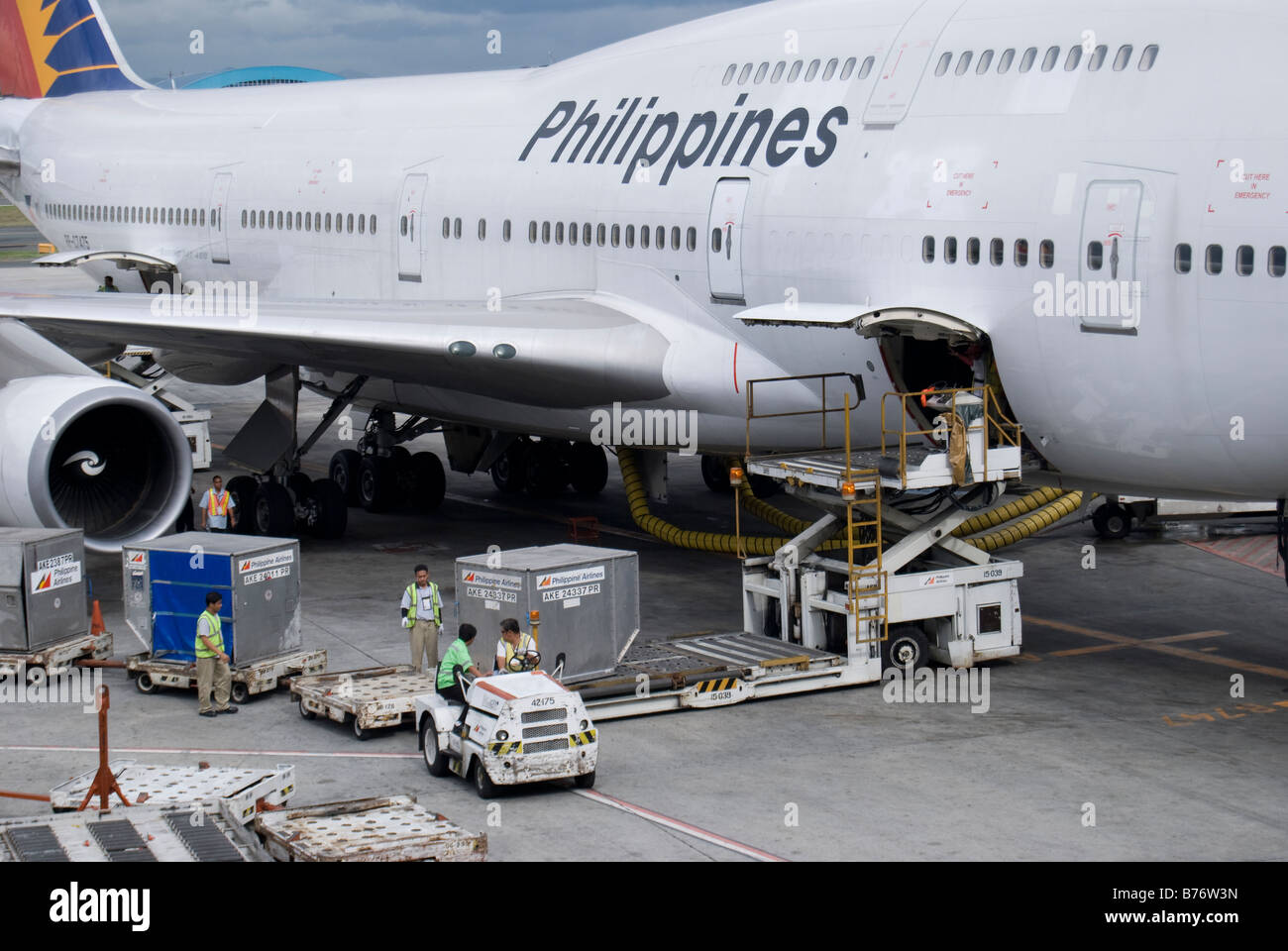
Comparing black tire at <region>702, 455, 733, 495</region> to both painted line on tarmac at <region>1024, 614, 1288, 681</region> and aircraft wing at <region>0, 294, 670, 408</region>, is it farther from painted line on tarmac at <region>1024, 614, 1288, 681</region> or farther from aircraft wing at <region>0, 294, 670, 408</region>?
painted line on tarmac at <region>1024, 614, 1288, 681</region>

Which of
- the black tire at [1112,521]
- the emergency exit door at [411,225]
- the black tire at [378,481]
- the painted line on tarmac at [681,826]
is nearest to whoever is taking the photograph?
the painted line on tarmac at [681,826]

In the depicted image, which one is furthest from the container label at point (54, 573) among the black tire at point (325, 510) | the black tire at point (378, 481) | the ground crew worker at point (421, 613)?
the black tire at point (378, 481)

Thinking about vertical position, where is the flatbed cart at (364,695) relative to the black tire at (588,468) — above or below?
below

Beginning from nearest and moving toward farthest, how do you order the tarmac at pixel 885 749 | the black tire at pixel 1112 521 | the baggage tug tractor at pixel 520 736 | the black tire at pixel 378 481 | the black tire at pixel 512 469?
the tarmac at pixel 885 749 < the baggage tug tractor at pixel 520 736 < the black tire at pixel 1112 521 < the black tire at pixel 378 481 < the black tire at pixel 512 469

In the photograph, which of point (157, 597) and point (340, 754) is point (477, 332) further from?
point (340, 754)

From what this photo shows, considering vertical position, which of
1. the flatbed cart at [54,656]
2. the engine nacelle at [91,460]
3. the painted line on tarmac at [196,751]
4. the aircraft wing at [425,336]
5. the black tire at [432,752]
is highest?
the aircraft wing at [425,336]

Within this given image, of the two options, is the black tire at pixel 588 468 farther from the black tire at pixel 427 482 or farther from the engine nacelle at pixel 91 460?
the engine nacelle at pixel 91 460

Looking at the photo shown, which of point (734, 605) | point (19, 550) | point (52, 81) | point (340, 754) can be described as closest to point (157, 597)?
point (19, 550)

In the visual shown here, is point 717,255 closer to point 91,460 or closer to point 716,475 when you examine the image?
point 91,460

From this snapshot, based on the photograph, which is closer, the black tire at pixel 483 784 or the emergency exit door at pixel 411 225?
the black tire at pixel 483 784

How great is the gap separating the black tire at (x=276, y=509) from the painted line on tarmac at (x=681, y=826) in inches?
406

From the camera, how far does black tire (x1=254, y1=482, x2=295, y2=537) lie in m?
22.5

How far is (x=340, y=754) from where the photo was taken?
46.2 feet

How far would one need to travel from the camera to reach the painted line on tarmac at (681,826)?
460 inches
